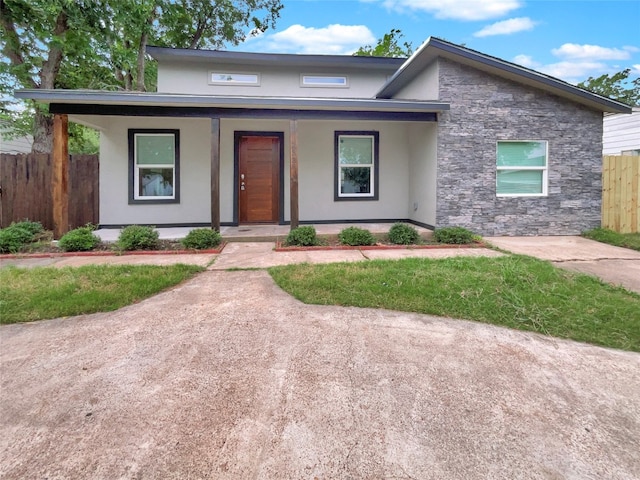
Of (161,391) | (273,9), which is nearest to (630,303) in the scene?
(161,391)

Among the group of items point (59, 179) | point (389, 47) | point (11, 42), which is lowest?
point (59, 179)

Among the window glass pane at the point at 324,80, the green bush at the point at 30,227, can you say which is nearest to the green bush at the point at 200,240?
the green bush at the point at 30,227

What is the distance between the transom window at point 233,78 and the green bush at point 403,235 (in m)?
6.51

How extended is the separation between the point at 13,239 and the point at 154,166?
128 inches

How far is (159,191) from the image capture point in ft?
28.8

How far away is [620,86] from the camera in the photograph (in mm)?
24094

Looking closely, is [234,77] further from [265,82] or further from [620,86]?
[620,86]

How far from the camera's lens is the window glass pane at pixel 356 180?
925 centimetres

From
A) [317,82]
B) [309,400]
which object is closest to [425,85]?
[317,82]

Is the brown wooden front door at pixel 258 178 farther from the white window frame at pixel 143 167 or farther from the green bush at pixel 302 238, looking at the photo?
the green bush at pixel 302 238

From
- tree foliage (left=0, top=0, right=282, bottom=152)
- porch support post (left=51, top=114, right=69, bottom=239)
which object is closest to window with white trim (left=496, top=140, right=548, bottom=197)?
porch support post (left=51, top=114, right=69, bottom=239)

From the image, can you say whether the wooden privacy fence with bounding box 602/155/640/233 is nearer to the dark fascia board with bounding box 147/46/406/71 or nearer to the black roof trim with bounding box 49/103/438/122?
the black roof trim with bounding box 49/103/438/122

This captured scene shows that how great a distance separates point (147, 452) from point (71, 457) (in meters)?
0.35

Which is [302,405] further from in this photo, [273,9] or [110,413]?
[273,9]
